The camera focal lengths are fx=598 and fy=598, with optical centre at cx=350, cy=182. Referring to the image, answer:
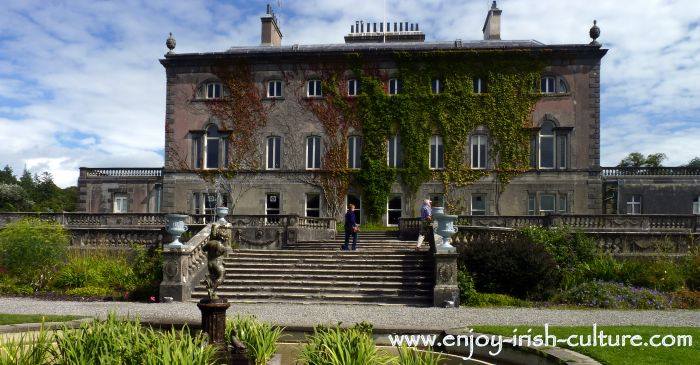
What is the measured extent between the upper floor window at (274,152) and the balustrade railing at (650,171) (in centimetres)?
A: 1799

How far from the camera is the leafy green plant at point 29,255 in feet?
57.8

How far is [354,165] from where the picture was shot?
3297 centimetres

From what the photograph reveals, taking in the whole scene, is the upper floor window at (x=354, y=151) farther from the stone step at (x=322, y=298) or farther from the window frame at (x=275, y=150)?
the stone step at (x=322, y=298)

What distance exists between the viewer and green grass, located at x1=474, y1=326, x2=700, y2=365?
26.1ft

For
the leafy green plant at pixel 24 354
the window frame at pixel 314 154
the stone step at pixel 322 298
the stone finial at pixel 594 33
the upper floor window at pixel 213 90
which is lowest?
the stone step at pixel 322 298

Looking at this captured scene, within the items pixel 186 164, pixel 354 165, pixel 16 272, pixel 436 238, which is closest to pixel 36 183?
pixel 186 164

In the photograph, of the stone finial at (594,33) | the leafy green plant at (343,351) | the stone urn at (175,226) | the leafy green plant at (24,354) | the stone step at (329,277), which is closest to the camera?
the leafy green plant at (24,354)

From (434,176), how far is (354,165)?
442 centimetres

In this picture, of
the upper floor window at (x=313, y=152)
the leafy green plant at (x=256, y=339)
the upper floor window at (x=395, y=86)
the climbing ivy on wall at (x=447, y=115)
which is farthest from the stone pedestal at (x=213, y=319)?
the upper floor window at (x=395, y=86)

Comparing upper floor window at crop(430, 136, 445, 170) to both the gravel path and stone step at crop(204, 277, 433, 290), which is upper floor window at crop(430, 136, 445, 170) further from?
the gravel path

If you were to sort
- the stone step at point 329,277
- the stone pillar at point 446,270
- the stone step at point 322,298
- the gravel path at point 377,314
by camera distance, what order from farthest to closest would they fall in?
the stone step at point 329,277 < the stone step at point 322,298 < the stone pillar at point 446,270 < the gravel path at point 377,314

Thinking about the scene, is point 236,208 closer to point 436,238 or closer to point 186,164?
point 186,164

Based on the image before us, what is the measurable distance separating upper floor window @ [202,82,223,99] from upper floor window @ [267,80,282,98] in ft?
8.98

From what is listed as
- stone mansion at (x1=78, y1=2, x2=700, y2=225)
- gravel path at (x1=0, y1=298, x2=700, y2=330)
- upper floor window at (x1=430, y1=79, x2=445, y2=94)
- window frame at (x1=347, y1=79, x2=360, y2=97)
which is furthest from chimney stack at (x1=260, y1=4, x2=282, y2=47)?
gravel path at (x1=0, y1=298, x2=700, y2=330)
